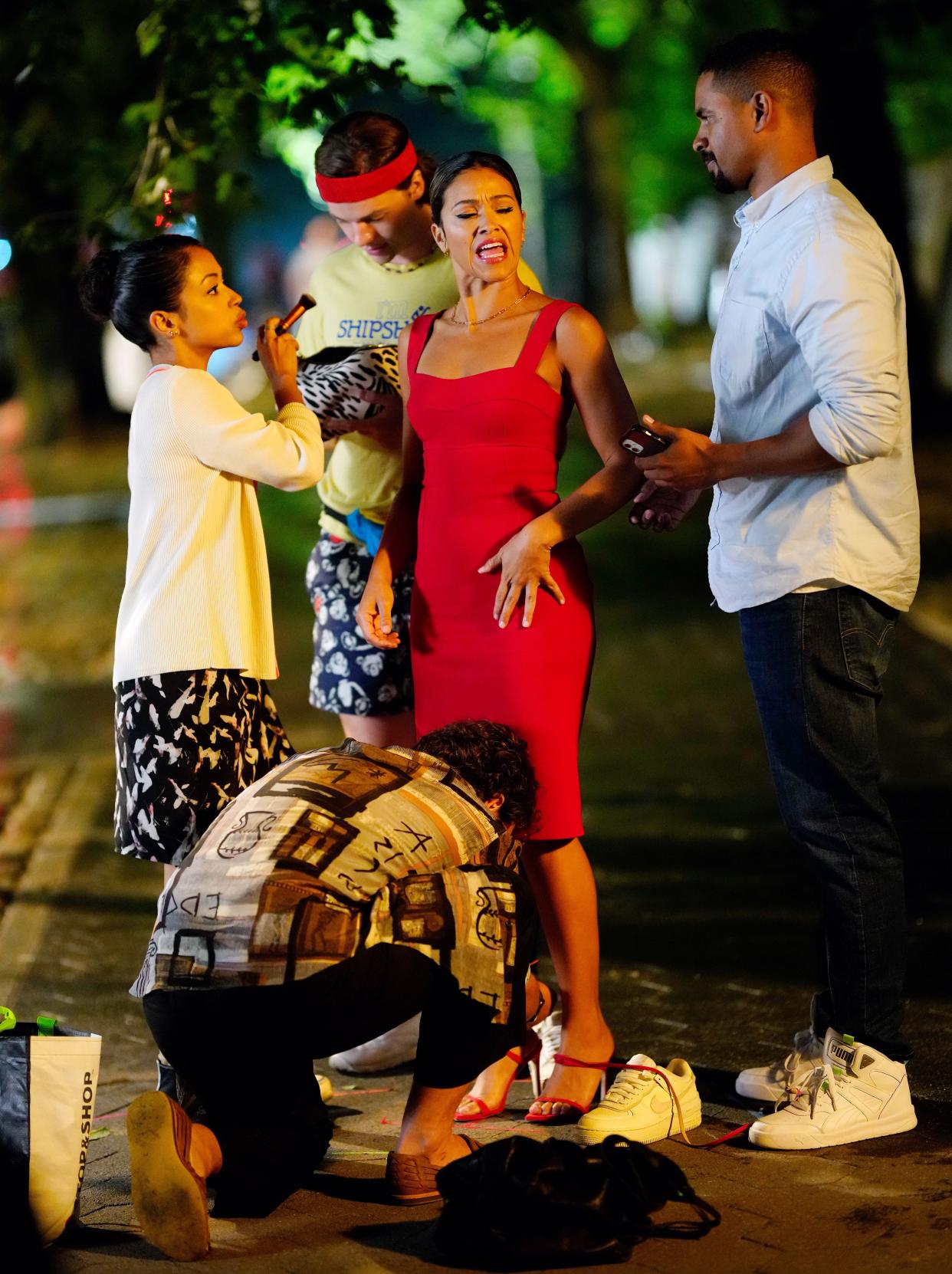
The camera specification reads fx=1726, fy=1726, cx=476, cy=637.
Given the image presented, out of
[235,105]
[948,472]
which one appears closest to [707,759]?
[235,105]

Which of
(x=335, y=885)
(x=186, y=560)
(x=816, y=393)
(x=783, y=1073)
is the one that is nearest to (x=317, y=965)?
(x=335, y=885)

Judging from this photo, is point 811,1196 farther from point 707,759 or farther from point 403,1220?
point 707,759

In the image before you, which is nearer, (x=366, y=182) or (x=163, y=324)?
(x=163, y=324)

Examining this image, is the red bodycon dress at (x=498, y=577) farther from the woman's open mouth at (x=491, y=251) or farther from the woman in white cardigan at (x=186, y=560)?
the woman in white cardigan at (x=186, y=560)

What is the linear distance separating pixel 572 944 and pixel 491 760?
26.4 inches

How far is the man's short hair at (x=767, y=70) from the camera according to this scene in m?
3.86

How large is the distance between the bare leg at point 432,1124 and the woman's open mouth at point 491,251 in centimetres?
195

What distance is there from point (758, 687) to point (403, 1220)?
4.71 feet

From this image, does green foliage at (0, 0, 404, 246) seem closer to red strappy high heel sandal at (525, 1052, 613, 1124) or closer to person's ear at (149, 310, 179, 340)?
person's ear at (149, 310, 179, 340)

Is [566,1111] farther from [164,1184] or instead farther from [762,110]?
[762,110]

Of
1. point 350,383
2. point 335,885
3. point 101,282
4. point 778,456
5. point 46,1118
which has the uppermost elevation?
point 101,282

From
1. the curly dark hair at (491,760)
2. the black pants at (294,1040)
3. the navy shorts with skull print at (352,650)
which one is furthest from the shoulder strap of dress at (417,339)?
the black pants at (294,1040)

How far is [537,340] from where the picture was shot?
417 cm

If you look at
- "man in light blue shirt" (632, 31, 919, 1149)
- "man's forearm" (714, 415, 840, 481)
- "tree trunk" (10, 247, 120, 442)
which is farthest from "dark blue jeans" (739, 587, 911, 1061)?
"tree trunk" (10, 247, 120, 442)
